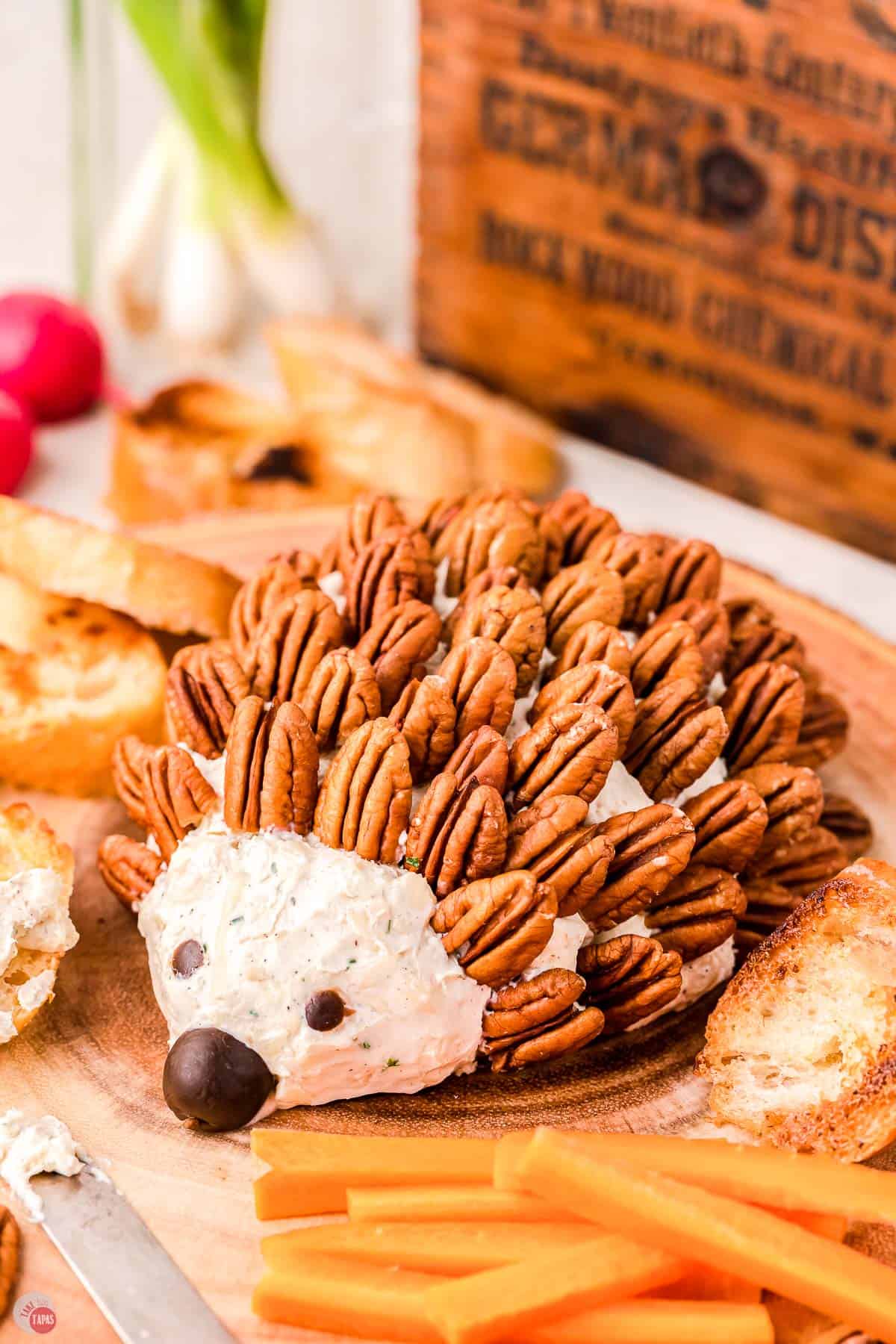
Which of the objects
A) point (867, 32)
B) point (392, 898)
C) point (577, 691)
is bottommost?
point (392, 898)

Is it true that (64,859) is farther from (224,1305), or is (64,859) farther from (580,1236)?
(580,1236)

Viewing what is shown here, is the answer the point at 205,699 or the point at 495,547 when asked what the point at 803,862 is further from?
the point at 205,699

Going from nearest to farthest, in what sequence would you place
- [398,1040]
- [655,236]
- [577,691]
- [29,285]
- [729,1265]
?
[729,1265]
[398,1040]
[577,691]
[655,236]
[29,285]

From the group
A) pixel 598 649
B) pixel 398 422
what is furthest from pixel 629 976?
pixel 398 422

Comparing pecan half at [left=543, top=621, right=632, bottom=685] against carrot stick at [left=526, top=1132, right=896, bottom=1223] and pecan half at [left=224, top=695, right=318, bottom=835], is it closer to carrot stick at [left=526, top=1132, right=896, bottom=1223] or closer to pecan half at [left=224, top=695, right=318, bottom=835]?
pecan half at [left=224, top=695, right=318, bottom=835]

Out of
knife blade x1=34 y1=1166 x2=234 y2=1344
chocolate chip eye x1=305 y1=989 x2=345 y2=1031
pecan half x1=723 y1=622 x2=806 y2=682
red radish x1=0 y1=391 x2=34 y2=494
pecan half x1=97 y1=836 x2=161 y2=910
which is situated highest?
pecan half x1=723 y1=622 x2=806 y2=682

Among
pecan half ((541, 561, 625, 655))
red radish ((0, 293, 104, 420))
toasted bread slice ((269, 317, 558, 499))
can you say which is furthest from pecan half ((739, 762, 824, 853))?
red radish ((0, 293, 104, 420))

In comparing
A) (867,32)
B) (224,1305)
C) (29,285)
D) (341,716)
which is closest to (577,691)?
(341,716)
